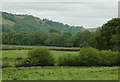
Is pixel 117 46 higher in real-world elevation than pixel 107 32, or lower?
lower

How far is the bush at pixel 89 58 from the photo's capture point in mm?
39594

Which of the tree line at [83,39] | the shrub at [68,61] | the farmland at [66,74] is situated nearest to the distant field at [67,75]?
the farmland at [66,74]

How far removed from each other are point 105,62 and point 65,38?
86983 mm

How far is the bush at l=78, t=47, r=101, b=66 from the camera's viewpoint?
39.6m

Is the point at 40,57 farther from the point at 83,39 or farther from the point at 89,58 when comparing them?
the point at 83,39

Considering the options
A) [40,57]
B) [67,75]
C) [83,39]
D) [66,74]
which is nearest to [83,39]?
[83,39]

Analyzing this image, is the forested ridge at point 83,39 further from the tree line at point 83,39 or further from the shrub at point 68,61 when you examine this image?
the shrub at point 68,61

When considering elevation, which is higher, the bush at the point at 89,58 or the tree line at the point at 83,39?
the tree line at the point at 83,39

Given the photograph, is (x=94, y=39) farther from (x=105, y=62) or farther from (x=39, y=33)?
(x=39, y=33)

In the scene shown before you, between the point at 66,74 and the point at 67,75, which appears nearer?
the point at 67,75

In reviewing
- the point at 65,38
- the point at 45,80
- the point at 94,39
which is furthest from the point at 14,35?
the point at 45,80

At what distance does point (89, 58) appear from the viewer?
39.7 meters

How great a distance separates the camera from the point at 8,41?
481 ft

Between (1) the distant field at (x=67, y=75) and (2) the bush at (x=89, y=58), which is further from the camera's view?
(2) the bush at (x=89, y=58)
